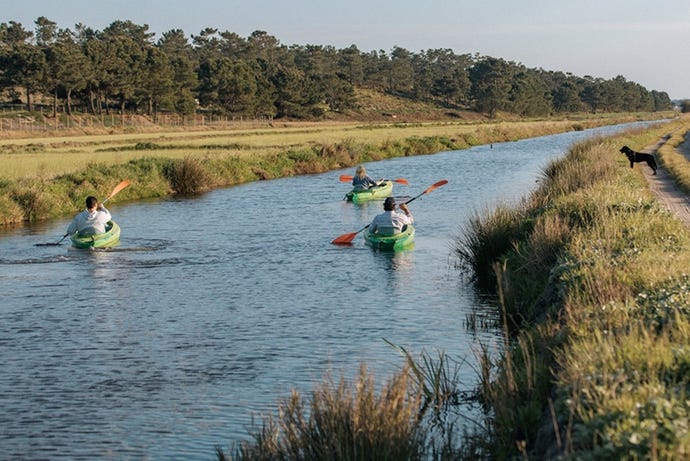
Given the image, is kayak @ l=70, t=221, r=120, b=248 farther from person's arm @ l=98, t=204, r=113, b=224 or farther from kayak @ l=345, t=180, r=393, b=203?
kayak @ l=345, t=180, r=393, b=203

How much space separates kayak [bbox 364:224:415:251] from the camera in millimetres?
22297

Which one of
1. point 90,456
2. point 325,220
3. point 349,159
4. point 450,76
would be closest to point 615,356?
point 90,456

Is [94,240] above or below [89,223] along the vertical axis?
below

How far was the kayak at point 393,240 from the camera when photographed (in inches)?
878

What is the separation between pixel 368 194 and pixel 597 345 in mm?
26251

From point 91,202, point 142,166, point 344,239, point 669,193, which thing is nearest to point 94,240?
point 91,202

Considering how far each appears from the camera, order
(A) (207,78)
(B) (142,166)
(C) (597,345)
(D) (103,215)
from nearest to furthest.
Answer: (C) (597,345), (D) (103,215), (B) (142,166), (A) (207,78)

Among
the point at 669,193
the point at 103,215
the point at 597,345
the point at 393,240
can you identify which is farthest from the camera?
the point at 669,193

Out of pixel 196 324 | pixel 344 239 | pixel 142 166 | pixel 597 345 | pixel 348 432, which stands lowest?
pixel 196 324

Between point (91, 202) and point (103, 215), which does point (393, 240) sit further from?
point (91, 202)

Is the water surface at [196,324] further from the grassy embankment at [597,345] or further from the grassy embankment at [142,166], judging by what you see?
the grassy embankment at [142,166]

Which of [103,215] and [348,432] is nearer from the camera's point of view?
[348,432]

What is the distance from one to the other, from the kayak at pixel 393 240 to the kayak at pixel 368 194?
10.8 meters

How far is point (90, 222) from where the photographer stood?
76.5ft
